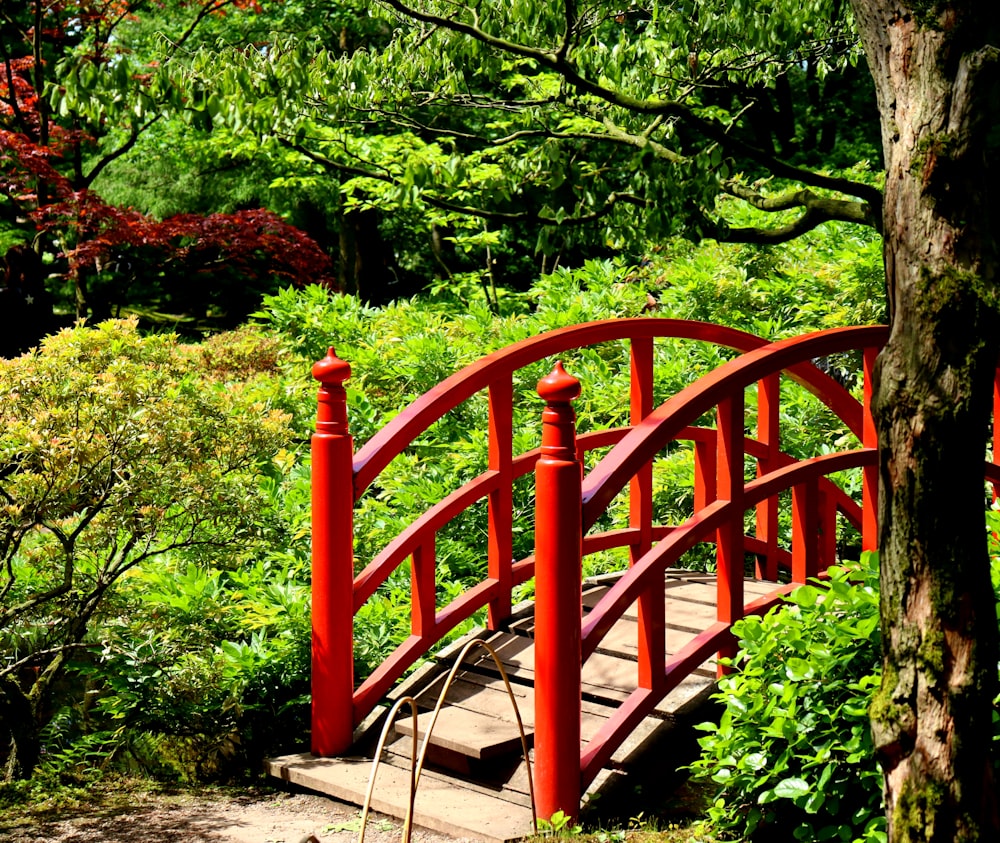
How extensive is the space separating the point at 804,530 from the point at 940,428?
2.04 m

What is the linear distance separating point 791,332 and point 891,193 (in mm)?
5256

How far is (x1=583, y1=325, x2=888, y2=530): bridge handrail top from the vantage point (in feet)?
12.7

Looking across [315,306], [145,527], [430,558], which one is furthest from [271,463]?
[430,558]

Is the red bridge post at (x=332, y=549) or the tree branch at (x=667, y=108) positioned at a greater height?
the tree branch at (x=667, y=108)

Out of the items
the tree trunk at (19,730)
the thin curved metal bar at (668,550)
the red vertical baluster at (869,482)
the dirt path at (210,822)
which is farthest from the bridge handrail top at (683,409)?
the tree trunk at (19,730)

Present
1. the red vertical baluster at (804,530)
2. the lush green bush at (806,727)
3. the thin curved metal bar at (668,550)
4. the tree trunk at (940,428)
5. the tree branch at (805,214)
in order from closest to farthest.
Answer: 1. the tree trunk at (940,428)
2. the lush green bush at (806,727)
3. the thin curved metal bar at (668,550)
4. the red vertical baluster at (804,530)
5. the tree branch at (805,214)

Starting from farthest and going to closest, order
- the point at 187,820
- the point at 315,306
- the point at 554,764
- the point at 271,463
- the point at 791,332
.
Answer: the point at 315,306
the point at 791,332
the point at 271,463
the point at 187,820
the point at 554,764

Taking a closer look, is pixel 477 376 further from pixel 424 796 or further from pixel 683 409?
pixel 424 796

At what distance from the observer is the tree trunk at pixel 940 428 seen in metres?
2.83

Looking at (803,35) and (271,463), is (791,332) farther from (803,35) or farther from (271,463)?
(271,463)

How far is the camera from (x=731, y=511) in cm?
428

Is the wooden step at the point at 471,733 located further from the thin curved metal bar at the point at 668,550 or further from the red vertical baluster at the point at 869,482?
the red vertical baluster at the point at 869,482

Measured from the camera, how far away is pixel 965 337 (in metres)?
2.83

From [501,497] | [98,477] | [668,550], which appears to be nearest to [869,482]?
[668,550]
